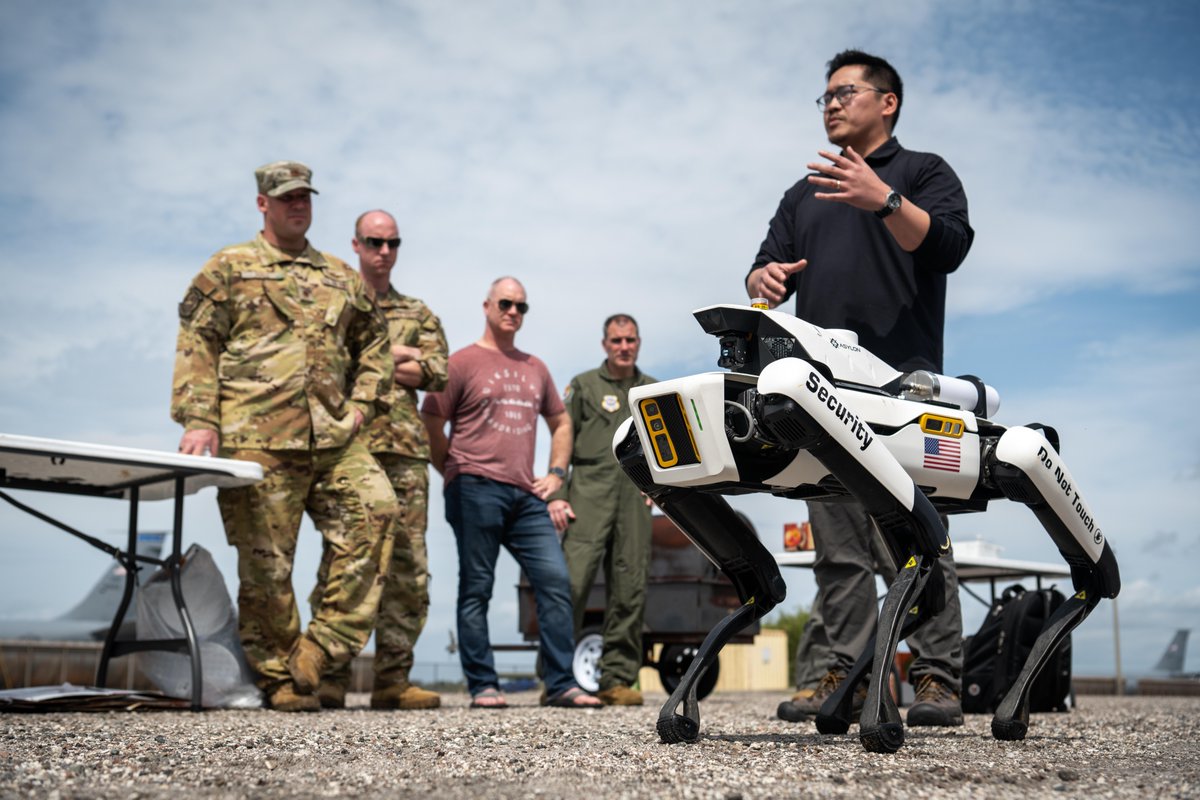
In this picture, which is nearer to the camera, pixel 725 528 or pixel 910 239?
pixel 725 528

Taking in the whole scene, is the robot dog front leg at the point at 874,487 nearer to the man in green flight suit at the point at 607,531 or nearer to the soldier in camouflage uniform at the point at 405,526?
the soldier in camouflage uniform at the point at 405,526

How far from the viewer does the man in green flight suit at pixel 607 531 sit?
6621 millimetres

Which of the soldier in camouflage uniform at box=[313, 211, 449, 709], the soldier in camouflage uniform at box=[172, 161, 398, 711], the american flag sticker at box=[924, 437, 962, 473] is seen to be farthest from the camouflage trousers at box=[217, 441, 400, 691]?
the american flag sticker at box=[924, 437, 962, 473]

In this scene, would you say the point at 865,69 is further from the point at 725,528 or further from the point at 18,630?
the point at 18,630

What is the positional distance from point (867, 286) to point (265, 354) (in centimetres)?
262

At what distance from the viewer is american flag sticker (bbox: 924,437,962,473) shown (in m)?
2.97

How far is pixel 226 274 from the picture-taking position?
5.20 meters

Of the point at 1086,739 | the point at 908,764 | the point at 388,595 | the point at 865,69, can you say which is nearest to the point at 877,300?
the point at 865,69

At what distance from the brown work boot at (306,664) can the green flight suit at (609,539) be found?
1763 millimetres

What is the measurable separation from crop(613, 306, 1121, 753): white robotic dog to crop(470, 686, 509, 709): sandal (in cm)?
280

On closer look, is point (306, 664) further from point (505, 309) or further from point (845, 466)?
point (845, 466)

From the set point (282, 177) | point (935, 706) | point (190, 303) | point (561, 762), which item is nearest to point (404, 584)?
point (190, 303)

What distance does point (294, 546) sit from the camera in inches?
203

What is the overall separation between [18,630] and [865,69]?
40.0 meters
